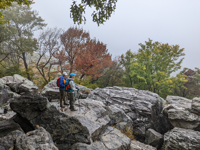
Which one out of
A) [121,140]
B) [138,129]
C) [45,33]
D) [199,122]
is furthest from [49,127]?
[45,33]

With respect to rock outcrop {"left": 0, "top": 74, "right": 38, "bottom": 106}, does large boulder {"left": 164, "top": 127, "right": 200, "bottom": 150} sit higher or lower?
lower

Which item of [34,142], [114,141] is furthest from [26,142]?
[114,141]

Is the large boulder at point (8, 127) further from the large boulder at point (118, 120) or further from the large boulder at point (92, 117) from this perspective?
the large boulder at point (118, 120)

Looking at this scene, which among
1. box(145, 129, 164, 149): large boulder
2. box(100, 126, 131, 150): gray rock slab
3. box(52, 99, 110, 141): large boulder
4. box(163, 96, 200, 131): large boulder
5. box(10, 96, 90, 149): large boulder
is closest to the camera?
box(10, 96, 90, 149): large boulder

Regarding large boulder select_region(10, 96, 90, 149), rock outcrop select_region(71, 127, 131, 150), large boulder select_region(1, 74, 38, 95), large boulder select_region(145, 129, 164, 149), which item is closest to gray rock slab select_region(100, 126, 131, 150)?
rock outcrop select_region(71, 127, 131, 150)

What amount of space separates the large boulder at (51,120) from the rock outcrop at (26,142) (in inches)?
41.0

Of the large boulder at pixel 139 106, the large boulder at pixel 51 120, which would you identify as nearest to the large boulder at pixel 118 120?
the large boulder at pixel 139 106

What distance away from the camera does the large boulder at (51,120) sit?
379 cm

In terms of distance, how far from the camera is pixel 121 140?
6.01 m

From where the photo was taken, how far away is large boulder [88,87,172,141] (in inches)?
455

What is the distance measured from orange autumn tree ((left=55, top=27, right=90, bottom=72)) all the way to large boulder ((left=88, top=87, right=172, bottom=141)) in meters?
8.34

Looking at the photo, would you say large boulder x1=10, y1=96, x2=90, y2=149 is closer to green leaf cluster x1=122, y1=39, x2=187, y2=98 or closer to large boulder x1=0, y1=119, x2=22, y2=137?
large boulder x1=0, y1=119, x2=22, y2=137

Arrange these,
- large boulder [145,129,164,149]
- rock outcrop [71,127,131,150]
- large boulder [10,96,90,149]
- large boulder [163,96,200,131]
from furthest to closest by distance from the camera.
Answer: large boulder [145,129,164,149] → large boulder [163,96,200,131] → rock outcrop [71,127,131,150] → large boulder [10,96,90,149]

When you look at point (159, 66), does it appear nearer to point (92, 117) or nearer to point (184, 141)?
point (184, 141)
